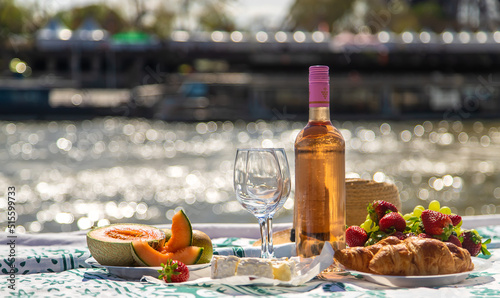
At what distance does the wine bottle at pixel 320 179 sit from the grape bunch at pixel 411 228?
0.07 metres

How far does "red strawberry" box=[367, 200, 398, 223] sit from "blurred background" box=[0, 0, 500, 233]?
12304 mm

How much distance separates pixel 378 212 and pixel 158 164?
20771 millimetres

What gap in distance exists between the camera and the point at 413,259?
149 centimetres

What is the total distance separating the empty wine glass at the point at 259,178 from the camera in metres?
1.54

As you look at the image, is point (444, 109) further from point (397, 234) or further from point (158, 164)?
point (397, 234)

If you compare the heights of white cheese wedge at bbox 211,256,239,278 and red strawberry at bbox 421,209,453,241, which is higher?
red strawberry at bbox 421,209,453,241

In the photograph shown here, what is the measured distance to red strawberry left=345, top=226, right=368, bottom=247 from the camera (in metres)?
1.66

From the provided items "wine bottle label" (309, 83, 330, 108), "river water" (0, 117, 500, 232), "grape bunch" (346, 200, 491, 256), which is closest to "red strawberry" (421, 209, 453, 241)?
"grape bunch" (346, 200, 491, 256)

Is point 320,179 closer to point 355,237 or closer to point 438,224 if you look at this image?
point 355,237

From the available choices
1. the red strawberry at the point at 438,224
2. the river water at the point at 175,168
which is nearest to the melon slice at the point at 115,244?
the red strawberry at the point at 438,224

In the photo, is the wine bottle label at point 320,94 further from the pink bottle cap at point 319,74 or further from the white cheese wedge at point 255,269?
the white cheese wedge at point 255,269

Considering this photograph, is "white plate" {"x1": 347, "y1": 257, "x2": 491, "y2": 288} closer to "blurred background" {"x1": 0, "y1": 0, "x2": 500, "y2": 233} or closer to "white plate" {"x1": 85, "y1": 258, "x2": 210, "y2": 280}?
"white plate" {"x1": 85, "y1": 258, "x2": 210, "y2": 280}

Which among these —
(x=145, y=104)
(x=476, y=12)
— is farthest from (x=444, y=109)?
(x=476, y=12)

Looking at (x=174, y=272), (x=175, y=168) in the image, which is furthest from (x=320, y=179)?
(x=175, y=168)
